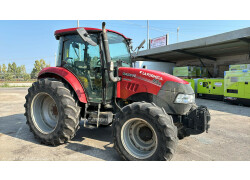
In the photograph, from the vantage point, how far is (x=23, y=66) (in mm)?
59938

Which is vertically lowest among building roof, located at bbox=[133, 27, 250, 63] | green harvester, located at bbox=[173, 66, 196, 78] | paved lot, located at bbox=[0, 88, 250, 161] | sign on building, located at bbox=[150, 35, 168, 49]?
paved lot, located at bbox=[0, 88, 250, 161]

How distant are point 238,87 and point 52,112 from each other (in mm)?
9798

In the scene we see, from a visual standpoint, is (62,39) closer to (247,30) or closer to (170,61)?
(247,30)

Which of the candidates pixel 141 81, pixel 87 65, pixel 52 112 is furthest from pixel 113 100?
pixel 52 112

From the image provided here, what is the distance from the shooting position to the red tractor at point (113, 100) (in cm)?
299

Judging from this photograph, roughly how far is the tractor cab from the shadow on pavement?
40.3 inches

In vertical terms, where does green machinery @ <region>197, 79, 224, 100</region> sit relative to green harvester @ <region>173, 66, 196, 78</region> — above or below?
below

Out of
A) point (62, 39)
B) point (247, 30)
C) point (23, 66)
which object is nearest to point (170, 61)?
point (247, 30)

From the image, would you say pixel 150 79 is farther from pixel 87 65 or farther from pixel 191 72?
pixel 191 72

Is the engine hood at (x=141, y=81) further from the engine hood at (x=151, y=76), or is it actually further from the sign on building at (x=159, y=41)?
the sign on building at (x=159, y=41)

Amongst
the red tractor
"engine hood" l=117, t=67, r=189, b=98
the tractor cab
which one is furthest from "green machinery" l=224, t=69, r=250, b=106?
the tractor cab

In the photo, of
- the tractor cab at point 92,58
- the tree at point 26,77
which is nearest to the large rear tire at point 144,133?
the tractor cab at point 92,58

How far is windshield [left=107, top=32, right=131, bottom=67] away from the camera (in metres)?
3.96

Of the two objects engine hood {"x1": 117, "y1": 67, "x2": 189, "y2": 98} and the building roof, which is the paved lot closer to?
engine hood {"x1": 117, "y1": 67, "x2": 189, "y2": 98}
